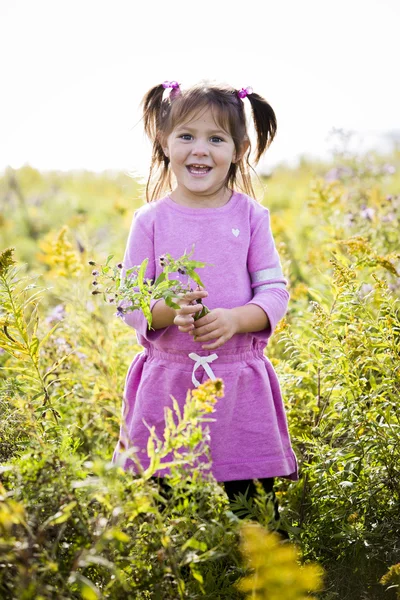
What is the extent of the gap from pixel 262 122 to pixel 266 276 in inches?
23.5

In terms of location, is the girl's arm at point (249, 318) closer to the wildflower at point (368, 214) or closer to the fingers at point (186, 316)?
the fingers at point (186, 316)

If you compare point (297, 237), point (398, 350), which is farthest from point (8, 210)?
point (398, 350)

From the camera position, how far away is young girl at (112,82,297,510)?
7.22ft

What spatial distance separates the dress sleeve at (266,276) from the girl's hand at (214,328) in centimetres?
19

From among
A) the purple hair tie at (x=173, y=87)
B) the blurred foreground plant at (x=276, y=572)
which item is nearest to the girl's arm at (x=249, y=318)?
the purple hair tie at (x=173, y=87)

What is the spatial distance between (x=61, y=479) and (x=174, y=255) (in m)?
0.99

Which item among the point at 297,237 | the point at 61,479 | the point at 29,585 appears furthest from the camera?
the point at 297,237

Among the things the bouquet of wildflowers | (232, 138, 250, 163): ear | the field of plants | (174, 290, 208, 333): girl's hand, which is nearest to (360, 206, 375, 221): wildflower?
the field of plants

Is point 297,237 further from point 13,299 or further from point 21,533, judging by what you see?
point 21,533

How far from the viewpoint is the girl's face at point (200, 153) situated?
226 centimetres

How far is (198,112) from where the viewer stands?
7.51 feet

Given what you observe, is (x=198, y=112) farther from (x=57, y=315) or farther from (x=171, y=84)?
(x=57, y=315)

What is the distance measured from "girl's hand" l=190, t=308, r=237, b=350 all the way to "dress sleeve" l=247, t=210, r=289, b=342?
19 centimetres

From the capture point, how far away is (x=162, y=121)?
241cm
